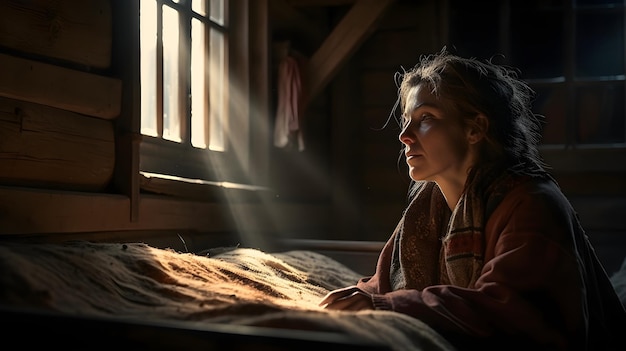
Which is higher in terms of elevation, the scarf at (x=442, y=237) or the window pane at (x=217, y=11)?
the window pane at (x=217, y=11)

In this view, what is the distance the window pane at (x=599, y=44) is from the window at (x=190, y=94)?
9.47 ft

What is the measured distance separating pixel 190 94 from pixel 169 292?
1.91 meters

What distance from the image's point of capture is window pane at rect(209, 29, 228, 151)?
4.22m

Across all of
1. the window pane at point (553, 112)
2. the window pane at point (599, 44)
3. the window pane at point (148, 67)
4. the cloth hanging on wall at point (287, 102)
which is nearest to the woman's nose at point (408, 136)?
the window pane at point (148, 67)

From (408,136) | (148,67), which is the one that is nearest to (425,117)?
(408,136)

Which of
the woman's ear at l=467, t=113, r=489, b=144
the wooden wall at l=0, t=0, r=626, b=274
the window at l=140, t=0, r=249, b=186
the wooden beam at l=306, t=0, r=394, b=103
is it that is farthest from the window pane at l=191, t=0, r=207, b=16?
the woman's ear at l=467, t=113, r=489, b=144

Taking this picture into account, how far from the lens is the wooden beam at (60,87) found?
2.33 m

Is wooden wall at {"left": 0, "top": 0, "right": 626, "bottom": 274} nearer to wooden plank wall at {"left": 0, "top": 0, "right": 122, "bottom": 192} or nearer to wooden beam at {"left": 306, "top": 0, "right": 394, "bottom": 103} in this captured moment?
wooden plank wall at {"left": 0, "top": 0, "right": 122, "bottom": 192}

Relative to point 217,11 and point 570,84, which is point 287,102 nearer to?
point 217,11

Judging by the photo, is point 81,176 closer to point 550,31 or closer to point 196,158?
point 196,158

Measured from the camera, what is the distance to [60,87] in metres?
2.57

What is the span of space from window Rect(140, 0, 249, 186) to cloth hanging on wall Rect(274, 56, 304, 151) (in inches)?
19.0

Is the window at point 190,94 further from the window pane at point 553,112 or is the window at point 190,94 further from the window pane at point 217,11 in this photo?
the window pane at point 553,112

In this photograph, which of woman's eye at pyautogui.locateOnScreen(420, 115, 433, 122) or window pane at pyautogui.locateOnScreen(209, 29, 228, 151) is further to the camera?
window pane at pyautogui.locateOnScreen(209, 29, 228, 151)
